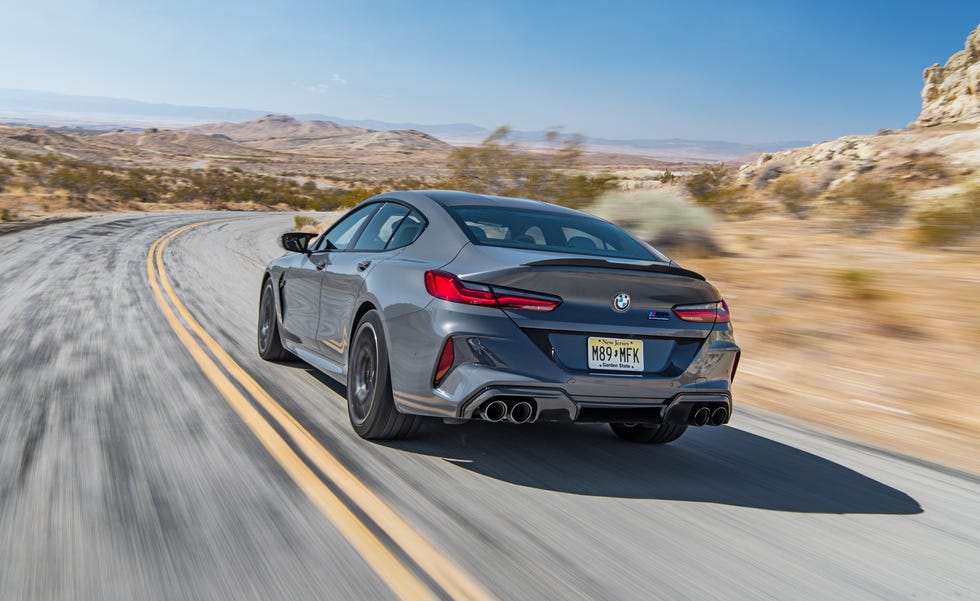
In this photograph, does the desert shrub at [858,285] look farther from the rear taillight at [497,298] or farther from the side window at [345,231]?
the rear taillight at [497,298]

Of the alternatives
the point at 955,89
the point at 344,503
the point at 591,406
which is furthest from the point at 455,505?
the point at 955,89

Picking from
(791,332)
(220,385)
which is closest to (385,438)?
(220,385)

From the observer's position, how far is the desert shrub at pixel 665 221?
15.0 meters

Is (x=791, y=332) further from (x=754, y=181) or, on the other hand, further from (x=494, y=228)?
(x=754, y=181)

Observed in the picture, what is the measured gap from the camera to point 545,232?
18.0 ft

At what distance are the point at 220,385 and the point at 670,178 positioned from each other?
35.6 meters

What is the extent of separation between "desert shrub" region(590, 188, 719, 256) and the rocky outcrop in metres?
38.1

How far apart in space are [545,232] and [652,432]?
4.68 ft

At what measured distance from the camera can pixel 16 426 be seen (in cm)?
528

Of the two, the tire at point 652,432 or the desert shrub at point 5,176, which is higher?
the tire at point 652,432

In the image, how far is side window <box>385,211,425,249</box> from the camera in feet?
17.7

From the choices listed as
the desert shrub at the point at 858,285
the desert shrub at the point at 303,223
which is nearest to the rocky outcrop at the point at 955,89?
the desert shrub at the point at 303,223

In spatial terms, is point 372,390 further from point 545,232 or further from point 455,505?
point 545,232

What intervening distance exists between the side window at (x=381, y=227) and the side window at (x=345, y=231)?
15 cm
